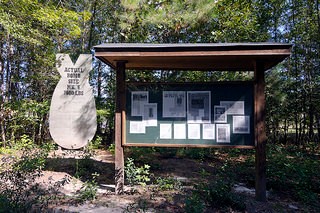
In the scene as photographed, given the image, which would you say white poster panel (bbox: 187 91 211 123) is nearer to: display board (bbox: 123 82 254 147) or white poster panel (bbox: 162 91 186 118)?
display board (bbox: 123 82 254 147)

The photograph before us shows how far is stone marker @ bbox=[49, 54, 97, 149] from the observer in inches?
195

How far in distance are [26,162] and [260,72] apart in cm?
389

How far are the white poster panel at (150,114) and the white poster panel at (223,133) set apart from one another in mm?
1068

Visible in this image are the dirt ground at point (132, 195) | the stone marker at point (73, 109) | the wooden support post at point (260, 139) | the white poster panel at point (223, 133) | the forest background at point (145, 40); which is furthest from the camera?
the forest background at point (145, 40)

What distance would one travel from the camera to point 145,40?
7645 millimetres

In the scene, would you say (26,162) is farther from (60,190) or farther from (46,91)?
(46,91)

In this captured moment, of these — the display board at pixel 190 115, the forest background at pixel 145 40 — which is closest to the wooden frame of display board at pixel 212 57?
the display board at pixel 190 115

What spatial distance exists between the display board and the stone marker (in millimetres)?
1281

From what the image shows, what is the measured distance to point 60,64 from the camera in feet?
16.6

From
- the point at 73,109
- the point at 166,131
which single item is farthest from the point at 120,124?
the point at 73,109

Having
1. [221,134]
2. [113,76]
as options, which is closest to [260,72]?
[221,134]

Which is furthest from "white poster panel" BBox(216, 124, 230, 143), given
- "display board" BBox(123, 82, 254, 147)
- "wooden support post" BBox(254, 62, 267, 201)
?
"wooden support post" BBox(254, 62, 267, 201)

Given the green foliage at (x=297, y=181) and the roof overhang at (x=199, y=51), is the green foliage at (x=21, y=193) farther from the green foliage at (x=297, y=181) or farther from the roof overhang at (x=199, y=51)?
the green foliage at (x=297, y=181)

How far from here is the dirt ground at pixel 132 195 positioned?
10.8 feet
